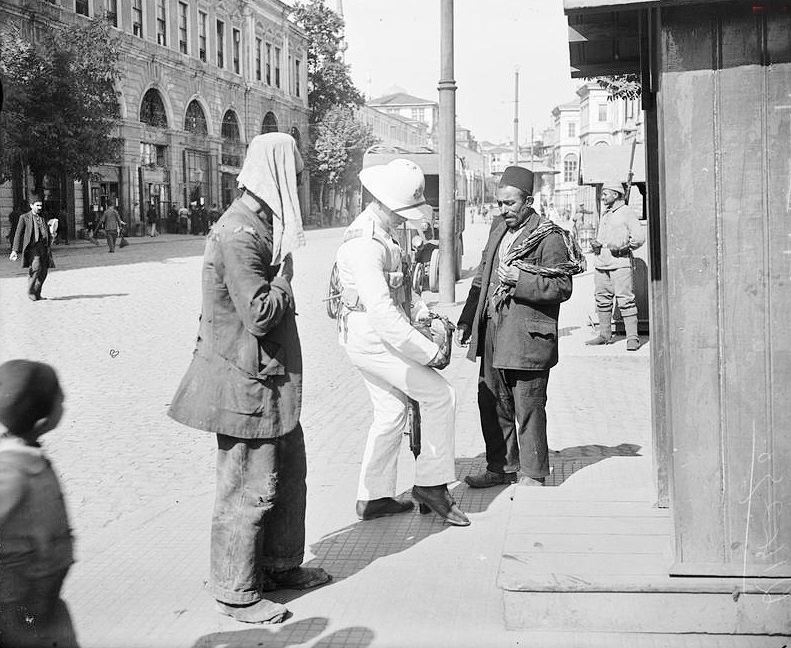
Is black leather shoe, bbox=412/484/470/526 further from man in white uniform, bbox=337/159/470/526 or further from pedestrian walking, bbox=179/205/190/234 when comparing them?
pedestrian walking, bbox=179/205/190/234

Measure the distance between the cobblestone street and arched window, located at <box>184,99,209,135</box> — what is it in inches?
1374

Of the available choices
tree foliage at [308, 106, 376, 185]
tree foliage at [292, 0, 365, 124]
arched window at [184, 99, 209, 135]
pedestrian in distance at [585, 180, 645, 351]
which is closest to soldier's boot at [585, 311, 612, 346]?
pedestrian in distance at [585, 180, 645, 351]

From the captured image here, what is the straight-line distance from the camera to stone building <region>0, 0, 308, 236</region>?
1452 inches

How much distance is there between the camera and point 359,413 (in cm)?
804

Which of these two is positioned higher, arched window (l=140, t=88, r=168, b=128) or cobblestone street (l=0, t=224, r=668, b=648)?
arched window (l=140, t=88, r=168, b=128)

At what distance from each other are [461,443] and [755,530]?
11.7ft

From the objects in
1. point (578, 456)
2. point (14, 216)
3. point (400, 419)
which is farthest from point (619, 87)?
point (14, 216)

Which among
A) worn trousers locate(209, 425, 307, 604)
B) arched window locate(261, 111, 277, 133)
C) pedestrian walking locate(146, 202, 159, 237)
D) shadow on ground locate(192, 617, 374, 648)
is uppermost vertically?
arched window locate(261, 111, 277, 133)

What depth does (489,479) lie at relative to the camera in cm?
573

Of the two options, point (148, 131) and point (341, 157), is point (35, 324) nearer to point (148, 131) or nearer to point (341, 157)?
point (148, 131)

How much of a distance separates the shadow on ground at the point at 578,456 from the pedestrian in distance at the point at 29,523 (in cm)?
355

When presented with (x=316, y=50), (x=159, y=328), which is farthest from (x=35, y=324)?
(x=316, y=50)

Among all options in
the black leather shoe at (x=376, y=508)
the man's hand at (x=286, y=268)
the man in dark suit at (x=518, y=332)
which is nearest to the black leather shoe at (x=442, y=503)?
the black leather shoe at (x=376, y=508)

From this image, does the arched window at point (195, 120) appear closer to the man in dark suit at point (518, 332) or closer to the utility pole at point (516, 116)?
the utility pole at point (516, 116)
